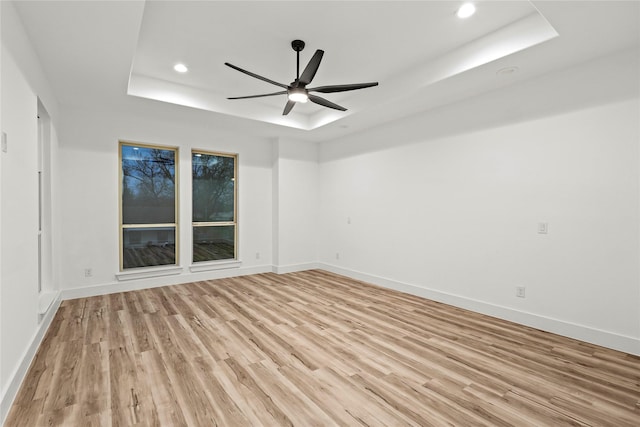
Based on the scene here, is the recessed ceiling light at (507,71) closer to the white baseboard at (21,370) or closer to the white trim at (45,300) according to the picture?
the white baseboard at (21,370)

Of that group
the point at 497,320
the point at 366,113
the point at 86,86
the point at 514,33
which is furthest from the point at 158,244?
the point at 514,33

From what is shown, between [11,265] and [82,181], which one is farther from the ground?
[82,181]

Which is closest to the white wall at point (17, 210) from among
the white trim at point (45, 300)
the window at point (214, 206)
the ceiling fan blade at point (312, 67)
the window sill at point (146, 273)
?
the white trim at point (45, 300)

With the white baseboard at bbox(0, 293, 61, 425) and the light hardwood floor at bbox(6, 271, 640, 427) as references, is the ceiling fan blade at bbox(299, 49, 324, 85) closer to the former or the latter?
the light hardwood floor at bbox(6, 271, 640, 427)

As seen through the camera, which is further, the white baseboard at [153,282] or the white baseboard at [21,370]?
the white baseboard at [153,282]

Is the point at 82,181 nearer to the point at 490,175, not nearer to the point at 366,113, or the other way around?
the point at 366,113

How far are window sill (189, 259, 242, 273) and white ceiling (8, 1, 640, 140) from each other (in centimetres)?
265

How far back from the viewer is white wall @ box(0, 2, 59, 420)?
2.00 metres

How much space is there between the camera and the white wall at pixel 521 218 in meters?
2.87

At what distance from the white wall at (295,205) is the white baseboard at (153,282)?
1.87ft

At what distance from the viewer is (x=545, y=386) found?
2246 mm

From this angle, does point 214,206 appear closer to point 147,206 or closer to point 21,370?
point 147,206

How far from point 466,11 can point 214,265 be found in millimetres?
5058

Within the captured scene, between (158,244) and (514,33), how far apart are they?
18.0 feet
